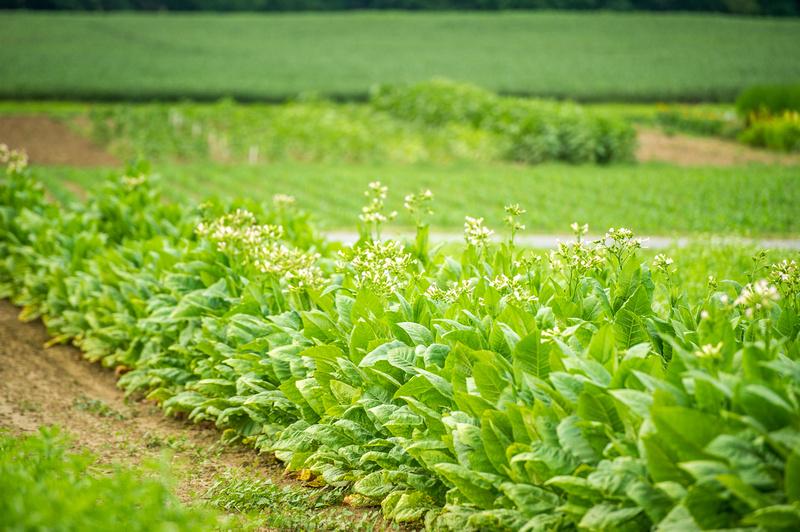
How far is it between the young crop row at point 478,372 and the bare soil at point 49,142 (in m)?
15.1

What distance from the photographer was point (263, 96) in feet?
120

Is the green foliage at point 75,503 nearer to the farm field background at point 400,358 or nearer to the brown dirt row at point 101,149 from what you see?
the farm field background at point 400,358

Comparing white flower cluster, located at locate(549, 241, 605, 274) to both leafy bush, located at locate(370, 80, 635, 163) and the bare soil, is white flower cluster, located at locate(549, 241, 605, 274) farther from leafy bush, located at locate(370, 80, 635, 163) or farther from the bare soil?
the bare soil

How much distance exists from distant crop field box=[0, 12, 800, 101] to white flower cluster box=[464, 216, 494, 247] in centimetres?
3172

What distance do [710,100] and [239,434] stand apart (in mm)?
37063

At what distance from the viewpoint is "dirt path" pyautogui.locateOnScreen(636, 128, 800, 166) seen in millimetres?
22000

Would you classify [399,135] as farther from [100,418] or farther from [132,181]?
[100,418]

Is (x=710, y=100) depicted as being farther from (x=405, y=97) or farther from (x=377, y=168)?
(x=377, y=168)

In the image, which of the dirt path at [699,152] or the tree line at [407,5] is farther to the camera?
the tree line at [407,5]

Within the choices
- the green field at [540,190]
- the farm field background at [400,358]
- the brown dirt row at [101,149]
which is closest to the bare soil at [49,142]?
the brown dirt row at [101,149]

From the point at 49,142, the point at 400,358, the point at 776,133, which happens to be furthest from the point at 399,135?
the point at 400,358

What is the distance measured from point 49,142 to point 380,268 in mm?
21246

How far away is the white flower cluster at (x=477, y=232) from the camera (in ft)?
17.8

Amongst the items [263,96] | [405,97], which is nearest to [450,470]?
[405,97]
